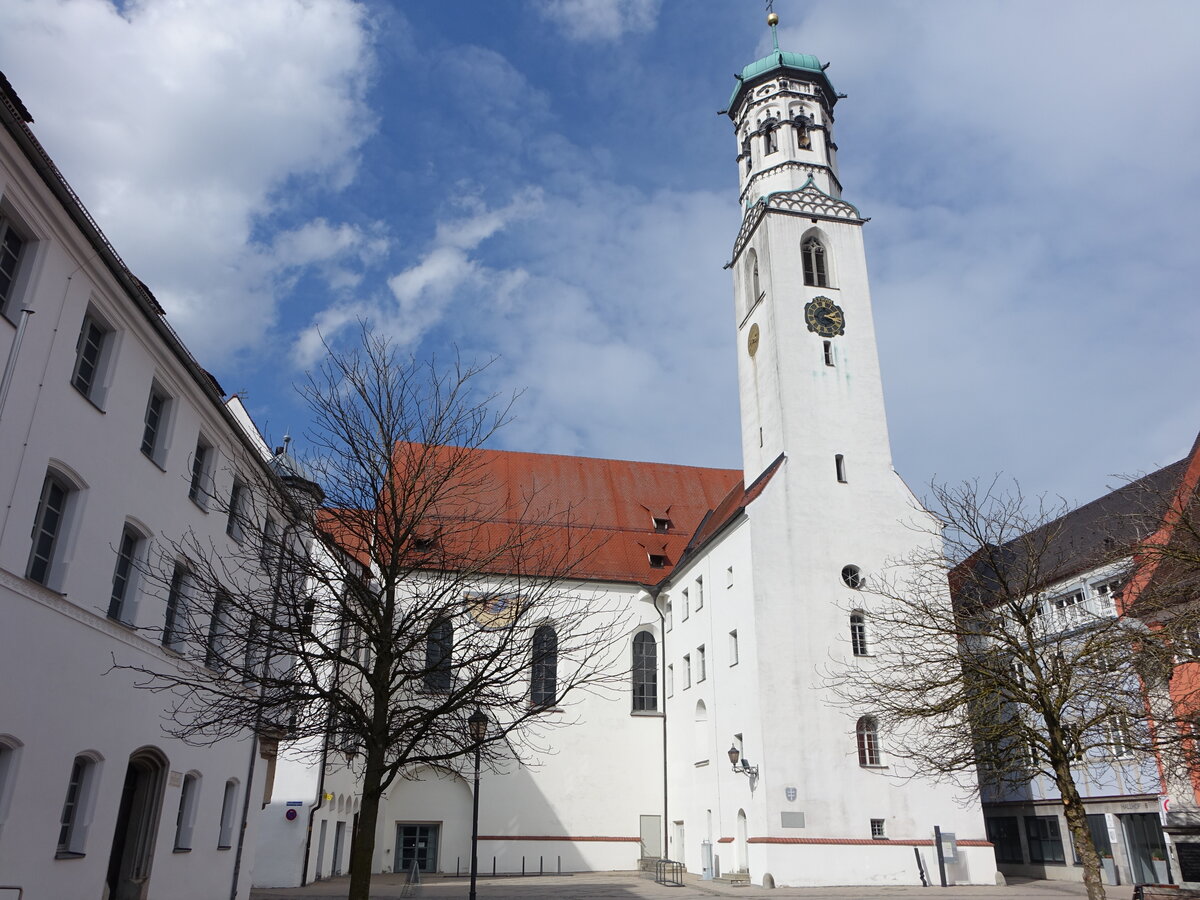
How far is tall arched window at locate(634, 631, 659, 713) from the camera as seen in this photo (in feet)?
119

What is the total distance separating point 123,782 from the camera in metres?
14.9

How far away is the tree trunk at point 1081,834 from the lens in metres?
14.5

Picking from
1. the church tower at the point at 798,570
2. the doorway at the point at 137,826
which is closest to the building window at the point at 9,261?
the doorway at the point at 137,826

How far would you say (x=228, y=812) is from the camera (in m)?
20.5

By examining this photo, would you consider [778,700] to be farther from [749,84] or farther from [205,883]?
[749,84]

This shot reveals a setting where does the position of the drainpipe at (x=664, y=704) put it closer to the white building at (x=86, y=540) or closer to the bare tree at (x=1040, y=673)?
the bare tree at (x=1040, y=673)

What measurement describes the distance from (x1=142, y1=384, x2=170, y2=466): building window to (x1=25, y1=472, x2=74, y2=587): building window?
2819mm

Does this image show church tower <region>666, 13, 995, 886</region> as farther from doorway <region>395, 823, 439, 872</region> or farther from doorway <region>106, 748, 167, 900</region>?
doorway <region>106, 748, 167, 900</region>

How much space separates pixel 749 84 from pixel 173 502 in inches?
1212

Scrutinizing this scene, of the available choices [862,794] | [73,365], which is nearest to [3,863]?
[73,365]

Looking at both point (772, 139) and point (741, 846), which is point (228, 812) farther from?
point (772, 139)

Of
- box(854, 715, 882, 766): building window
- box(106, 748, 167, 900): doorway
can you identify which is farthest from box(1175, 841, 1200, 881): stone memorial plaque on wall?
box(106, 748, 167, 900): doorway

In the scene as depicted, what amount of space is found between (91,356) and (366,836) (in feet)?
27.9

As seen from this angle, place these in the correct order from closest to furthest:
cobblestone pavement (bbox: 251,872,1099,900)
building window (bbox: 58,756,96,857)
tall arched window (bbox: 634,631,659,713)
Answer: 1. building window (bbox: 58,756,96,857)
2. cobblestone pavement (bbox: 251,872,1099,900)
3. tall arched window (bbox: 634,631,659,713)
